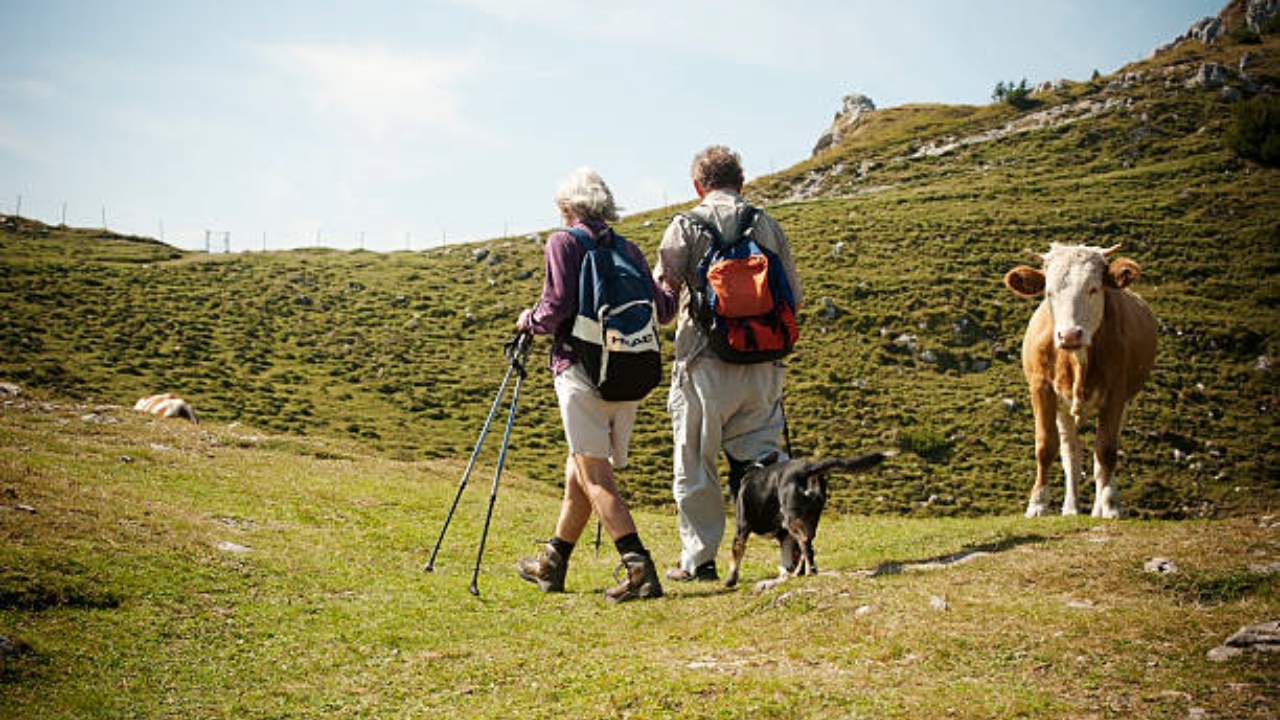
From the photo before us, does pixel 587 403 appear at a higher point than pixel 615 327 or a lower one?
lower

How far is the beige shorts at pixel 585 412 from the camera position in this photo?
25.8ft

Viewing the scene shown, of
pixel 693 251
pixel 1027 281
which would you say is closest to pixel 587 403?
pixel 693 251

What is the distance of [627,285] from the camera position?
25.6ft

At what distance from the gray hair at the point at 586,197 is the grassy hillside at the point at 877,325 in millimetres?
15924

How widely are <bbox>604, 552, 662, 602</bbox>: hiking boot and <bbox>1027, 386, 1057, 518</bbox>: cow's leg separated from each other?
5888mm

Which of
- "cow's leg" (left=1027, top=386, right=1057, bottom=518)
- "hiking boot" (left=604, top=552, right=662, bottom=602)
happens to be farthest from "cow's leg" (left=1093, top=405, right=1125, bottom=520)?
"hiking boot" (left=604, top=552, right=662, bottom=602)

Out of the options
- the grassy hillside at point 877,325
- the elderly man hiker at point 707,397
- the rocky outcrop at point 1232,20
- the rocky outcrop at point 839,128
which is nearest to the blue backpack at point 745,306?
the elderly man hiker at point 707,397

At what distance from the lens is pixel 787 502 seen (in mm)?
7293

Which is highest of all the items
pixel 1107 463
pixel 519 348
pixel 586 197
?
pixel 586 197

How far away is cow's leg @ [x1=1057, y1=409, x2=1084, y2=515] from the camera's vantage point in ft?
36.6

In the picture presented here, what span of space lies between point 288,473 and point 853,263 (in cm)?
3573

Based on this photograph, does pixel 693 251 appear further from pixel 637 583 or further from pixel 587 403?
pixel 637 583

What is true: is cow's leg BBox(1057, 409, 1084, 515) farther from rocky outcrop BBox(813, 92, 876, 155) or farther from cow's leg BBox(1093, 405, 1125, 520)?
rocky outcrop BBox(813, 92, 876, 155)

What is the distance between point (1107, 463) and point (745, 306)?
542cm
